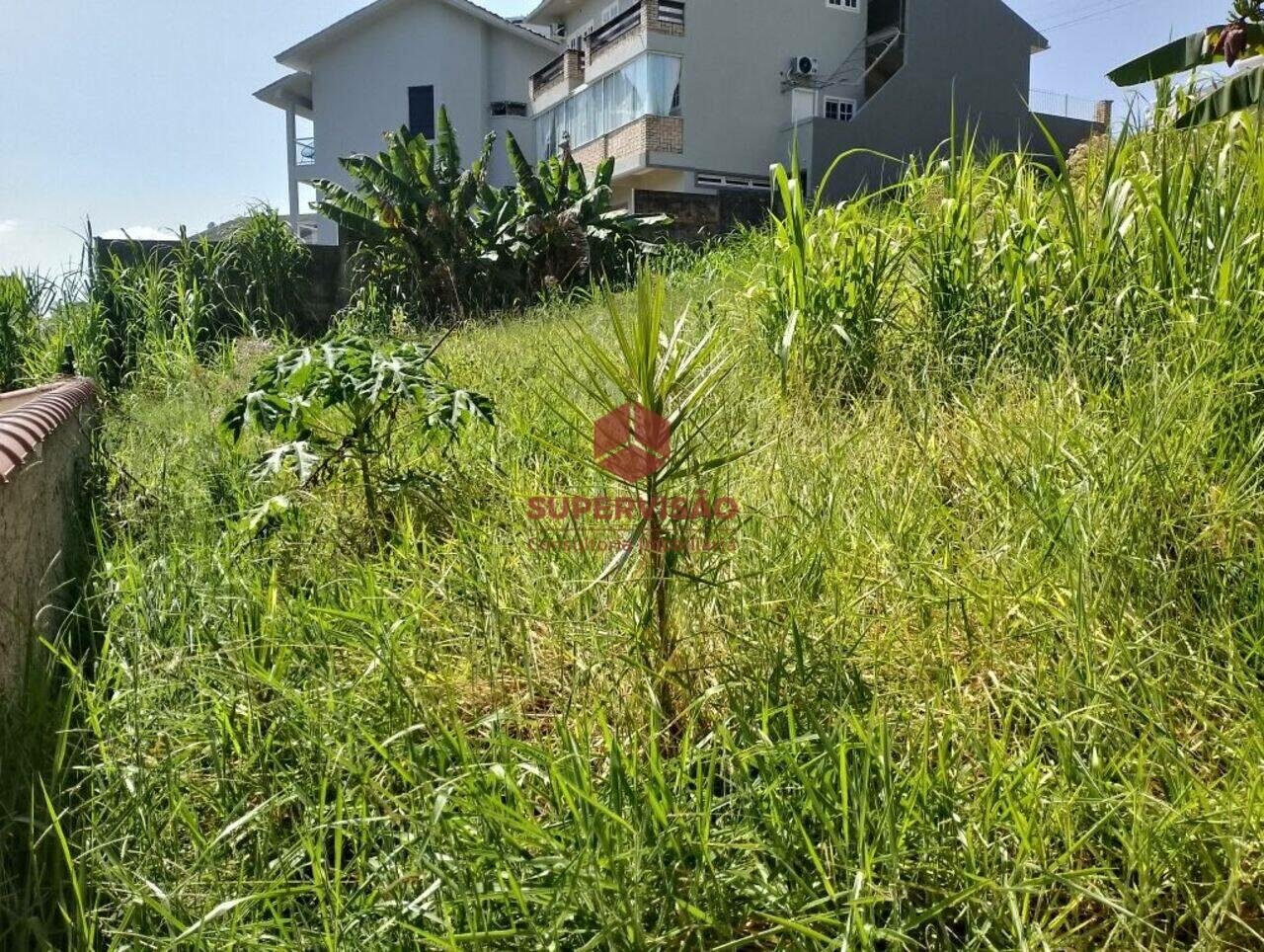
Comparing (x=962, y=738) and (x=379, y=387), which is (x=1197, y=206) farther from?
(x=379, y=387)

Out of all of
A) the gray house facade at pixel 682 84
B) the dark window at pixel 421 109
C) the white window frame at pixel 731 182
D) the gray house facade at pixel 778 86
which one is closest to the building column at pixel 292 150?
the gray house facade at pixel 682 84

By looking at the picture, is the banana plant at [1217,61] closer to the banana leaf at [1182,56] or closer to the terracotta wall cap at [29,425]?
the banana leaf at [1182,56]

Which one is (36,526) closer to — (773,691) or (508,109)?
(773,691)

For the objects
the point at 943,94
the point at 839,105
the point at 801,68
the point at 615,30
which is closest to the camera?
the point at 615,30

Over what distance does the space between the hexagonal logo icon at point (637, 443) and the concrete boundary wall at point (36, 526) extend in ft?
4.47

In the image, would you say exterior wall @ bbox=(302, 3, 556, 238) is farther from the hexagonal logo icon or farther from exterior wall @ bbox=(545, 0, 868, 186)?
the hexagonal logo icon

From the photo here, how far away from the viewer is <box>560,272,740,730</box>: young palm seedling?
168 centimetres

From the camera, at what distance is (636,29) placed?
22500mm

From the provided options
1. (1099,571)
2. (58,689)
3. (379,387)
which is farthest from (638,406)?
(58,689)

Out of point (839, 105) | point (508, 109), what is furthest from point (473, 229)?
point (508, 109)

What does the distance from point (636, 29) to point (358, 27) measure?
10431mm

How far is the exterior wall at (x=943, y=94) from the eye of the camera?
74.5 ft

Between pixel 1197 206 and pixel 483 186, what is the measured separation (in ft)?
34.3

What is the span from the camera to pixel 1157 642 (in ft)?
5.74
